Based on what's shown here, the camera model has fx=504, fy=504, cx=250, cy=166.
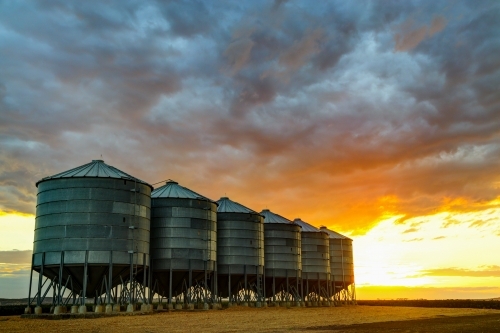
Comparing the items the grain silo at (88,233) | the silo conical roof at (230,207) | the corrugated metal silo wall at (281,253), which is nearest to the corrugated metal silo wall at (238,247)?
the silo conical roof at (230,207)

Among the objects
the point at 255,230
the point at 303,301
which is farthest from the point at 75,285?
the point at 303,301

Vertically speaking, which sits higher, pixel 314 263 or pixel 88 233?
pixel 88 233

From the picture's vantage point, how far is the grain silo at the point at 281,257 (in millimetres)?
67188

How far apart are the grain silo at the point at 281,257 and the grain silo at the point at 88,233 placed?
25.8 metres

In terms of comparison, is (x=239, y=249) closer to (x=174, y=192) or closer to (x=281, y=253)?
(x=281, y=253)

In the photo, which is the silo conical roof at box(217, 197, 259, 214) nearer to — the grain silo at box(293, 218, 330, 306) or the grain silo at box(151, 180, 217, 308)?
the grain silo at box(151, 180, 217, 308)

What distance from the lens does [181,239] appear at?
50438 millimetres

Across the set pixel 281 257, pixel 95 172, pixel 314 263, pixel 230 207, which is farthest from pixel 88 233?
pixel 314 263

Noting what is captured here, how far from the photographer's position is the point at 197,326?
3144cm

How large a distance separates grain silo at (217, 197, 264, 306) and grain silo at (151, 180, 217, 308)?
199 inches

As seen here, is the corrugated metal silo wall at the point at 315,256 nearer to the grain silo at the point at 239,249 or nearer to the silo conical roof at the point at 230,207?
the grain silo at the point at 239,249

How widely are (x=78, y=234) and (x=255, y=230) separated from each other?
24.9m

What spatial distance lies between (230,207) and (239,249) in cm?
585

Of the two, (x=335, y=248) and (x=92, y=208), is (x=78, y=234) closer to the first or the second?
(x=92, y=208)
